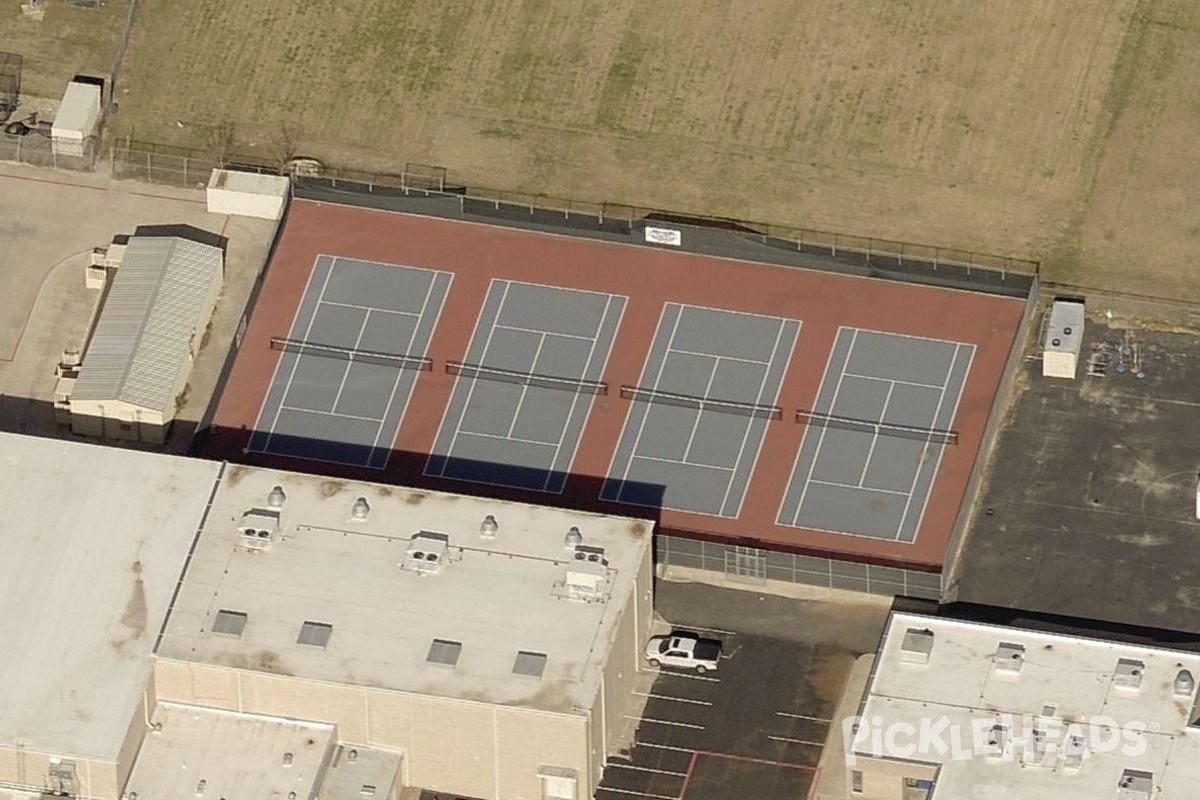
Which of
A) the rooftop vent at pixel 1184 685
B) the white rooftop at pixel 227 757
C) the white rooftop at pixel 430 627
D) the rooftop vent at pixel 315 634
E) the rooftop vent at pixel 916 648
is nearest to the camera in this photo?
the white rooftop at pixel 227 757

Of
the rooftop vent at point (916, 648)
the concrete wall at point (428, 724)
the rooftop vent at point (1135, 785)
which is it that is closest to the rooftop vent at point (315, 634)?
the concrete wall at point (428, 724)

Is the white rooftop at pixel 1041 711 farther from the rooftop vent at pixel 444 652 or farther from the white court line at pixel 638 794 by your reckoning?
the rooftop vent at pixel 444 652

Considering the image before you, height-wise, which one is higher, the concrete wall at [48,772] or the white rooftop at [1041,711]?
the white rooftop at [1041,711]

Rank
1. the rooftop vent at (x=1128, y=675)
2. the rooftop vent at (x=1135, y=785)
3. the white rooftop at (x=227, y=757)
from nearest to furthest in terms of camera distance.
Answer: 1. the rooftop vent at (x=1135, y=785)
2. the white rooftop at (x=227, y=757)
3. the rooftop vent at (x=1128, y=675)

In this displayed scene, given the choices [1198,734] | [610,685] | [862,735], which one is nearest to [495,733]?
[610,685]

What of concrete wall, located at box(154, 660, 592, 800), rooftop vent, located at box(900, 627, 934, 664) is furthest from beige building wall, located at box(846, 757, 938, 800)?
concrete wall, located at box(154, 660, 592, 800)

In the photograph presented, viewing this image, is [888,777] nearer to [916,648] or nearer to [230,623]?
[916,648]

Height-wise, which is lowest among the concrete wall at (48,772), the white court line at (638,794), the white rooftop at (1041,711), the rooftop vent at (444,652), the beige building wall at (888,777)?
the concrete wall at (48,772)
